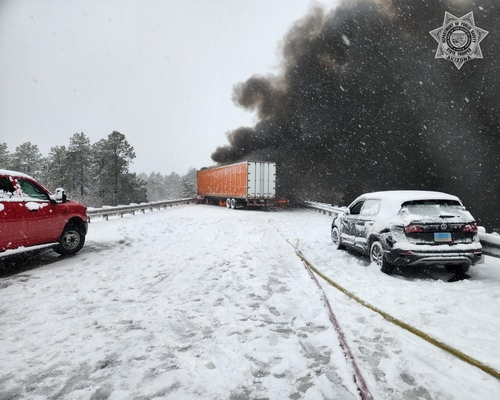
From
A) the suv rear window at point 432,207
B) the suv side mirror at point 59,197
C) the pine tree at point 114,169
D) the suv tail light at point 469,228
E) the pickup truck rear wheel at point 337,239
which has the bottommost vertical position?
the pickup truck rear wheel at point 337,239

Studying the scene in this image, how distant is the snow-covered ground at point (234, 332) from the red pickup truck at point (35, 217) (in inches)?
29.7

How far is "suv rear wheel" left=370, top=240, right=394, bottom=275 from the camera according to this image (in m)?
5.97

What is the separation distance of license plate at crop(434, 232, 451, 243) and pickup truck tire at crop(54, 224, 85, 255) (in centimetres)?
828

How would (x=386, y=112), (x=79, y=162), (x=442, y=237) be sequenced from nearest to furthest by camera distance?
(x=442, y=237), (x=386, y=112), (x=79, y=162)

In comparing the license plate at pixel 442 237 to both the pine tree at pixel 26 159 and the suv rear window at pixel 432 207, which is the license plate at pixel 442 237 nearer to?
the suv rear window at pixel 432 207

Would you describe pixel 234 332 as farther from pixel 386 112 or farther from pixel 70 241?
pixel 386 112

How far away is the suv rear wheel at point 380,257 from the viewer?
597 centimetres

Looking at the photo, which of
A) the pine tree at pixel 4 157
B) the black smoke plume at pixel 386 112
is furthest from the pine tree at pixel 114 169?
the black smoke plume at pixel 386 112

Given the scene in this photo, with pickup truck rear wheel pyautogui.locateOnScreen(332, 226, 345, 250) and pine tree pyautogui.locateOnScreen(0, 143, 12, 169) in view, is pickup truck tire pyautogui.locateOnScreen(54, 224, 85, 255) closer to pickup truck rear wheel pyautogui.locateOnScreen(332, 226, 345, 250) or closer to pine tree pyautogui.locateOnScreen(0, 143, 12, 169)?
pickup truck rear wheel pyautogui.locateOnScreen(332, 226, 345, 250)

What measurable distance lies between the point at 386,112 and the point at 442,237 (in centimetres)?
3402

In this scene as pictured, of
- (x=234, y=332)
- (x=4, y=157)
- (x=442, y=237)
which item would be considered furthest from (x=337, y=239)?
(x=4, y=157)

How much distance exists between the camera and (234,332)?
3639mm

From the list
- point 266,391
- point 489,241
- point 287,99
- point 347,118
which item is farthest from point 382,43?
point 266,391

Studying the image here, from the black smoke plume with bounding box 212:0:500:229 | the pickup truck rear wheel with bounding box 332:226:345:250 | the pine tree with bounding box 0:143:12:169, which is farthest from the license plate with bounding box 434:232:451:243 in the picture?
the pine tree with bounding box 0:143:12:169
